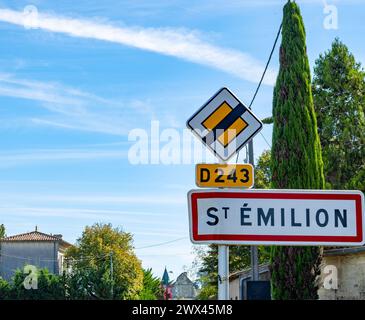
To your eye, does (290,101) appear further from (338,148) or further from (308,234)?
(308,234)

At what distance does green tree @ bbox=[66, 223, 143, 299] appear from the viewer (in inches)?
2408

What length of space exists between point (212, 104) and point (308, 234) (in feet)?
3.52

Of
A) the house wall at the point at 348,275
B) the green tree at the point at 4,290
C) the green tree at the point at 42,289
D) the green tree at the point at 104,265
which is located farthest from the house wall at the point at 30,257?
the house wall at the point at 348,275

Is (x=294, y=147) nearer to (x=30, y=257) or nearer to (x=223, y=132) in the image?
(x=223, y=132)

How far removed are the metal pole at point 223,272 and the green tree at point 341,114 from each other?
101ft

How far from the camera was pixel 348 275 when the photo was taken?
22281 mm

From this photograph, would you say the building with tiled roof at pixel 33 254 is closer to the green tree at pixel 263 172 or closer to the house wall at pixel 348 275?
the green tree at pixel 263 172

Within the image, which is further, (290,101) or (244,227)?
(290,101)

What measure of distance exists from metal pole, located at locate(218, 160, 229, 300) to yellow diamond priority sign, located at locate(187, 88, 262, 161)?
0.42ft

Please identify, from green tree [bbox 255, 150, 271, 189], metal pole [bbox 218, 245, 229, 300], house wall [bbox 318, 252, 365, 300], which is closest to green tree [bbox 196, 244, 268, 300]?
green tree [bbox 255, 150, 271, 189]

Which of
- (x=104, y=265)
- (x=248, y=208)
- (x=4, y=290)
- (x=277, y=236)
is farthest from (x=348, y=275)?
(x=4, y=290)

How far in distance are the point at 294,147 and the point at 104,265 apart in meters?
43.7

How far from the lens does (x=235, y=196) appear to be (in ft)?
13.8
